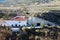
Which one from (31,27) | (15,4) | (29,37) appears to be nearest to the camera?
(29,37)

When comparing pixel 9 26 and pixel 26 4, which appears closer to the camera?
pixel 9 26

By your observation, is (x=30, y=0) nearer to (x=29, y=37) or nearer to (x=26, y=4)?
(x=26, y=4)

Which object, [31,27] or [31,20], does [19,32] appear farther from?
[31,20]

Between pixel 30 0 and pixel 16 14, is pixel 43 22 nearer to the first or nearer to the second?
pixel 16 14

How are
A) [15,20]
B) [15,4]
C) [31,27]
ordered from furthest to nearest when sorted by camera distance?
[15,4] < [15,20] < [31,27]

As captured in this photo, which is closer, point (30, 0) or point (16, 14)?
point (16, 14)

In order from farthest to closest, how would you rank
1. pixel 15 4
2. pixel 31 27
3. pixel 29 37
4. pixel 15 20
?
pixel 15 4 → pixel 15 20 → pixel 31 27 → pixel 29 37

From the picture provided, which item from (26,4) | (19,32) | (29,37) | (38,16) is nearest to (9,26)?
(19,32)

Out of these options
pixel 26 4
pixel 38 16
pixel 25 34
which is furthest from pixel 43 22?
pixel 26 4

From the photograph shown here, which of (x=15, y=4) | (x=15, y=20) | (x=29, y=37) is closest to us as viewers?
(x=29, y=37)
